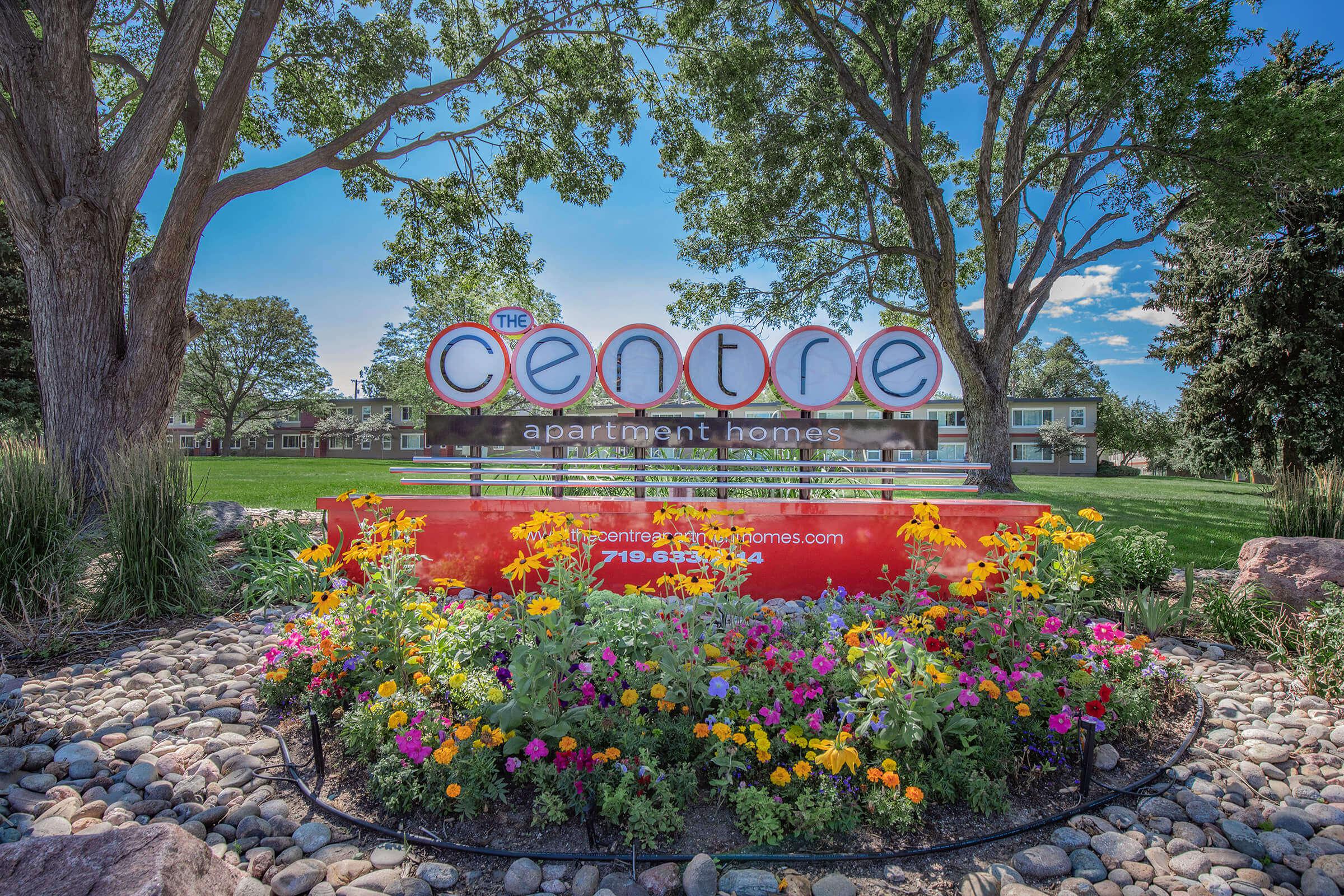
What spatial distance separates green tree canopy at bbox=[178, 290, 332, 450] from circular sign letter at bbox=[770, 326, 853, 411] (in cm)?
3935

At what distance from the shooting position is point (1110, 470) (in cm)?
3859

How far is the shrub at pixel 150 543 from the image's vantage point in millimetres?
4191

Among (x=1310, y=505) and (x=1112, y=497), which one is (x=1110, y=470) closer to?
(x=1112, y=497)

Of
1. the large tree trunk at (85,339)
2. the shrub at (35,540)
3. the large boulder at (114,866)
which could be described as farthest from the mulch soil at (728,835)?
the large tree trunk at (85,339)

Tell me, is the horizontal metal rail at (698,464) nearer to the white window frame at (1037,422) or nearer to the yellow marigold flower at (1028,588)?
the yellow marigold flower at (1028,588)

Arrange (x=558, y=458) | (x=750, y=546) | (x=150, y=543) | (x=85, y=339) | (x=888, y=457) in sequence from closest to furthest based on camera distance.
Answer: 1. (x=150, y=543)
2. (x=750, y=546)
3. (x=558, y=458)
4. (x=888, y=457)
5. (x=85, y=339)

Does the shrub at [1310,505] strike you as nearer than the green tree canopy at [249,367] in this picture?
Yes

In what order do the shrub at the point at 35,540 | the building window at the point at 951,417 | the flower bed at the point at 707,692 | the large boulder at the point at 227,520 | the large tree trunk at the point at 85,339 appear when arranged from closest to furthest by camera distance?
the flower bed at the point at 707,692
the shrub at the point at 35,540
the large tree trunk at the point at 85,339
the large boulder at the point at 227,520
the building window at the point at 951,417

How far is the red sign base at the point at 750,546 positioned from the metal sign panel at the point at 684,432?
0.62 m

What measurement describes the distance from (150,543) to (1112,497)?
18.0m

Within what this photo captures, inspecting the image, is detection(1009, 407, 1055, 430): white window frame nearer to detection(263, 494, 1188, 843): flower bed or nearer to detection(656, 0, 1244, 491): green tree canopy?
detection(656, 0, 1244, 491): green tree canopy

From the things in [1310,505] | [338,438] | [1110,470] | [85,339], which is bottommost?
[1110,470]

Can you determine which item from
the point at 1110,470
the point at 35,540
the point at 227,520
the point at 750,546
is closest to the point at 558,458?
the point at 750,546

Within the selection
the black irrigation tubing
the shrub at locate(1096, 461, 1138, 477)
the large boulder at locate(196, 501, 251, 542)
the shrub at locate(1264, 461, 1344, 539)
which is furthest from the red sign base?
the shrub at locate(1096, 461, 1138, 477)
